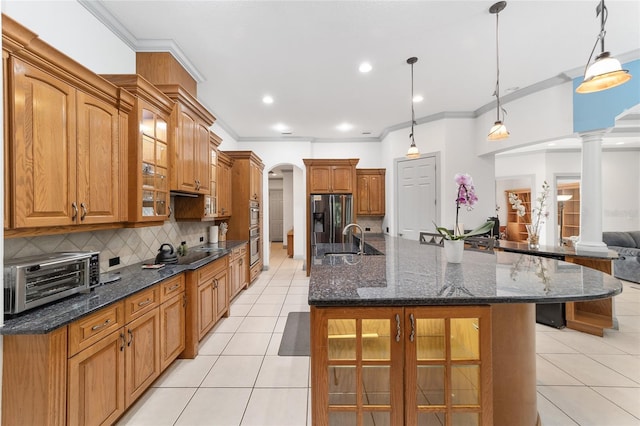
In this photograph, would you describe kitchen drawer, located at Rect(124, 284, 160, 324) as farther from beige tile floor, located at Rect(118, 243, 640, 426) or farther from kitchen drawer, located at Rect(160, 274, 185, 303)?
beige tile floor, located at Rect(118, 243, 640, 426)

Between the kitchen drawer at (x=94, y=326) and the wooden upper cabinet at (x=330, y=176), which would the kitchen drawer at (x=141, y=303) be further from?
the wooden upper cabinet at (x=330, y=176)

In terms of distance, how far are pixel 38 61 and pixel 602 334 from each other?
532 centimetres

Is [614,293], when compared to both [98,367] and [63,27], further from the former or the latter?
[63,27]

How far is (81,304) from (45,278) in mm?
221

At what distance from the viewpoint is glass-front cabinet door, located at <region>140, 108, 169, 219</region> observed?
2.22 m

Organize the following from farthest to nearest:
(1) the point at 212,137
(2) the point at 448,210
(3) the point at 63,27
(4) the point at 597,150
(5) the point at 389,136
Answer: (5) the point at 389,136, (2) the point at 448,210, (1) the point at 212,137, (4) the point at 597,150, (3) the point at 63,27

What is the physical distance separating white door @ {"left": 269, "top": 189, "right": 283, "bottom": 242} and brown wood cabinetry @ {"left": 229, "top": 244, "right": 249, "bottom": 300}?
21.3 feet

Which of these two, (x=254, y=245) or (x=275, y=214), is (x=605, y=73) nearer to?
(x=254, y=245)

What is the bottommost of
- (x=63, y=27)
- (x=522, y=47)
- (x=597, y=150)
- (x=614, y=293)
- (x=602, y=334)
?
(x=602, y=334)

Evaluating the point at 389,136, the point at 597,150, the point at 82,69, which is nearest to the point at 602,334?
the point at 597,150

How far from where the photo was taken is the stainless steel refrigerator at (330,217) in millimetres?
5496

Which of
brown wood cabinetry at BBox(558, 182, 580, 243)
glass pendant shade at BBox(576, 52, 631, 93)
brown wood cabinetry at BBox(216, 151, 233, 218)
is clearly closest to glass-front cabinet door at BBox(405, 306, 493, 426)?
glass pendant shade at BBox(576, 52, 631, 93)

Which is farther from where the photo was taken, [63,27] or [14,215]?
[63,27]

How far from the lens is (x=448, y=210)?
4711 mm
